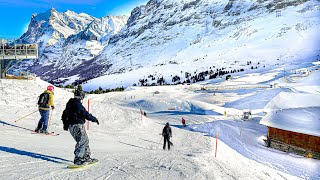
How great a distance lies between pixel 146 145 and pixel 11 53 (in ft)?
110

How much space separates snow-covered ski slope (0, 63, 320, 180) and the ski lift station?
1362 cm

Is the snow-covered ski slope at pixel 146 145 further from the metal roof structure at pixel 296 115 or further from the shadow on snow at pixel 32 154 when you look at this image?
the metal roof structure at pixel 296 115

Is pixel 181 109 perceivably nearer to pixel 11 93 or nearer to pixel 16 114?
pixel 11 93

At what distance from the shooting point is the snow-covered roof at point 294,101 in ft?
98.8

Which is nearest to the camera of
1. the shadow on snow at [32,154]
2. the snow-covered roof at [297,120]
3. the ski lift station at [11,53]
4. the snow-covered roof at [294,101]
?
the shadow on snow at [32,154]

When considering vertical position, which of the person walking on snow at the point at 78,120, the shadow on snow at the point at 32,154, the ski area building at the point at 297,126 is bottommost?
the ski area building at the point at 297,126

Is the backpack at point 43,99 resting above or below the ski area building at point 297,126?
above

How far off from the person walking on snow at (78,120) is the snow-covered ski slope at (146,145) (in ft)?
1.57

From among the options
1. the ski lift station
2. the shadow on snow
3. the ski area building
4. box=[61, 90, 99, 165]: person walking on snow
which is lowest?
the ski area building

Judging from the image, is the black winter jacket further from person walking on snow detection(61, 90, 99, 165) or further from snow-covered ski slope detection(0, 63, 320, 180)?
snow-covered ski slope detection(0, 63, 320, 180)

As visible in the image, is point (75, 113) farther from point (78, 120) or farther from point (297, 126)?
point (297, 126)

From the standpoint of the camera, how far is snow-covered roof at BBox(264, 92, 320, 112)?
3011cm

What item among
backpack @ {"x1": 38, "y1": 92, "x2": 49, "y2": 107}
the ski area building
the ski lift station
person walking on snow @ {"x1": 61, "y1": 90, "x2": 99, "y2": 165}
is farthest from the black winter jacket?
the ski lift station

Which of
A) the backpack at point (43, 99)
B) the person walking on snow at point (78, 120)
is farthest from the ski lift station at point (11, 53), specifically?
the person walking on snow at point (78, 120)
